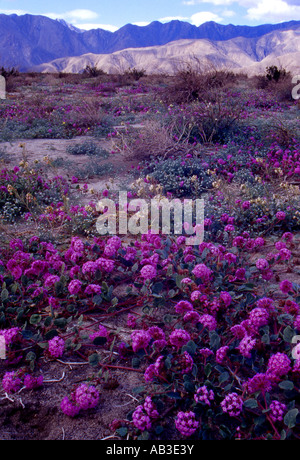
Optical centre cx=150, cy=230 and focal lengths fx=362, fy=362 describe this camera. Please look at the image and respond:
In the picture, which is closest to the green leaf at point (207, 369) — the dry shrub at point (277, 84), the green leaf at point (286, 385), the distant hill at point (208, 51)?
the green leaf at point (286, 385)

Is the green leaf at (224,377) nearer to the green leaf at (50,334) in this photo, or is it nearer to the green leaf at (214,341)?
the green leaf at (214,341)

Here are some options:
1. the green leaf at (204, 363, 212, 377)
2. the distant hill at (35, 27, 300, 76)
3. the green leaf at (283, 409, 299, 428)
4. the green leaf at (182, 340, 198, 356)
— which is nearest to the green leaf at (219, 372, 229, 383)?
the green leaf at (204, 363, 212, 377)

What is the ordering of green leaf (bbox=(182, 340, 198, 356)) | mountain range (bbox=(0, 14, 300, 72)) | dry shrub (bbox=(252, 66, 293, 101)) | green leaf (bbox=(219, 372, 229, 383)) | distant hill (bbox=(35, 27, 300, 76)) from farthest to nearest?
mountain range (bbox=(0, 14, 300, 72)), distant hill (bbox=(35, 27, 300, 76)), dry shrub (bbox=(252, 66, 293, 101)), green leaf (bbox=(182, 340, 198, 356)), green leaf (bbox=(219, 372, 229, 383))

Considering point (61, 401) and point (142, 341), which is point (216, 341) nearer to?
point (142, 341)

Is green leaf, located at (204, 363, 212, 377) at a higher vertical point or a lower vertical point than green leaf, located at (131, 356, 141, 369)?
higher

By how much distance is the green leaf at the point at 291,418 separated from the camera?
1.62 m

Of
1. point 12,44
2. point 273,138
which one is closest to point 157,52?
point 12,44

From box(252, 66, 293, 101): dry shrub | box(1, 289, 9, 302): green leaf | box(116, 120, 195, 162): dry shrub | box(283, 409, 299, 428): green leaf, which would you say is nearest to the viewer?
box(283, 409, 299, 428): green leaf

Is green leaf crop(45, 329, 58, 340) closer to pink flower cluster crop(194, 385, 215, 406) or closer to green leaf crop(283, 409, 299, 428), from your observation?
pink flower cluster crop(194, 385, 215, 406)

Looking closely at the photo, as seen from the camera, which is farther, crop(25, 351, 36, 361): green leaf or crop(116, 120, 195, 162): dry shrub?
crop(116, 120, 195, 162): dry shrub

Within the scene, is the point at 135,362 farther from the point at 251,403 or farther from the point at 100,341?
the point at 251,403
